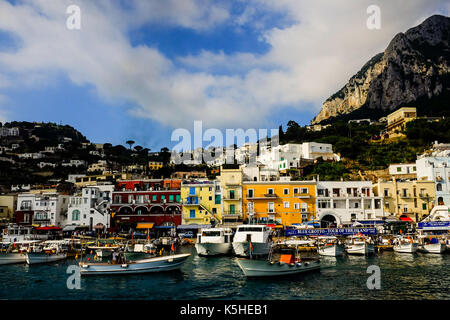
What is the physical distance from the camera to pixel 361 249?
39.3 meters

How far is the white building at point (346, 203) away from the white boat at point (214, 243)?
21813 millimetres

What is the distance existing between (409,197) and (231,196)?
30749 mm

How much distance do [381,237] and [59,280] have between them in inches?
1610

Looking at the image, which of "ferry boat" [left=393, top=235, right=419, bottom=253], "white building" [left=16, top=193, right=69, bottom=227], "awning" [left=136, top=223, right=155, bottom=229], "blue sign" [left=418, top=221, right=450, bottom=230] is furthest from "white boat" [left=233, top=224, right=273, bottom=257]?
"white building" [left=16, top=193, right=69, bottom=227]

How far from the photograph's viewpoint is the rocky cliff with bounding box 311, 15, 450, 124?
156 metres

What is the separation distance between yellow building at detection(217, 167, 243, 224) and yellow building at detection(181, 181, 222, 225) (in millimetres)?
1697

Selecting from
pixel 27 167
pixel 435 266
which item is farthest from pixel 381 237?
pixel 27 167

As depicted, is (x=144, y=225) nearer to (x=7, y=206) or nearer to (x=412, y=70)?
(x=7, y=206)

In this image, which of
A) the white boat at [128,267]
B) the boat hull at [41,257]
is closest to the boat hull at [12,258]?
the boat hull at [41,257]

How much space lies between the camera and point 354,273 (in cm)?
2784

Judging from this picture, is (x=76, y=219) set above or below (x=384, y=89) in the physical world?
below

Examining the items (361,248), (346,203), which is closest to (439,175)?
(346,203)

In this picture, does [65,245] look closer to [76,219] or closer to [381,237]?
[76,219]
